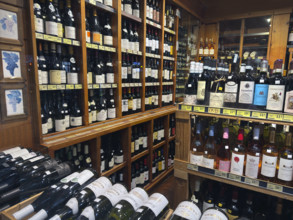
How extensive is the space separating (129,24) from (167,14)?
0.86 meters

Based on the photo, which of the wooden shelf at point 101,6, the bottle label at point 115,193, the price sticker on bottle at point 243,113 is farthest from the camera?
the wooden shelf at point 101,6

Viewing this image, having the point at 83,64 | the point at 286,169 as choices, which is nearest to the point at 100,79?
the point at 83,64

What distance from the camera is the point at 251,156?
1.20 metres

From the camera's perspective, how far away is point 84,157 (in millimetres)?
1879

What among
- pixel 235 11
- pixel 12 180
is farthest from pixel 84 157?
pixel 235 11

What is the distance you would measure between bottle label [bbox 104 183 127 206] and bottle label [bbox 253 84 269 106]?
3.16 ft

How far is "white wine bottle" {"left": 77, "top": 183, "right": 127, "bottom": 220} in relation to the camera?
74cm

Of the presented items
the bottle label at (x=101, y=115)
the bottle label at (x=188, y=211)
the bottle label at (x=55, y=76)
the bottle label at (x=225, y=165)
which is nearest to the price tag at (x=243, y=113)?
the bottle label at (x=225, y=165)

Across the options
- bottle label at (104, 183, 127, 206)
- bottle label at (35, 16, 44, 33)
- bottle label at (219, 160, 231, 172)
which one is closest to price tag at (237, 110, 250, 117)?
A: bottle label at (219, 160, 231, 172)

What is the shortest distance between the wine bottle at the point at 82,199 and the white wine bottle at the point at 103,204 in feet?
0.16

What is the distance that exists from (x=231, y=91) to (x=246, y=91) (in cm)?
9

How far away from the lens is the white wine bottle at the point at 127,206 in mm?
737

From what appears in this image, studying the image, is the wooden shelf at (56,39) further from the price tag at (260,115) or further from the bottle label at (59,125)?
the price tag at (260,115)

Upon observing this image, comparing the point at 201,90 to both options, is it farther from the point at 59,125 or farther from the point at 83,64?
the point at 59,125
